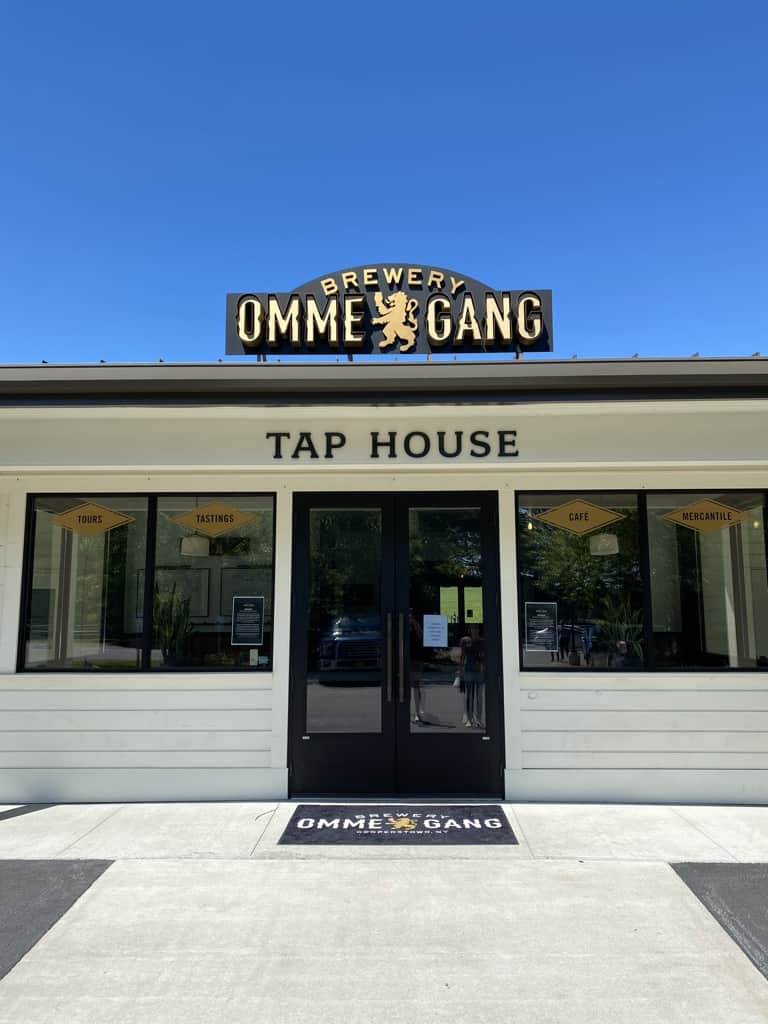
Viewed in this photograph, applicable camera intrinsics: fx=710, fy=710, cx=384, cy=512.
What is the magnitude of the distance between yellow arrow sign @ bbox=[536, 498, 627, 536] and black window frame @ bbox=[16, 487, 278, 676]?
8.53 feet

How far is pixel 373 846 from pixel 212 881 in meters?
1.17

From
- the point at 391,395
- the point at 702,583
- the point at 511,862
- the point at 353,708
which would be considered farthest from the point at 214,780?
the point at 702,583

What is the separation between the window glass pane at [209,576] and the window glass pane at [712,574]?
361 cm

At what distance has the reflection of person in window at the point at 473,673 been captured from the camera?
629 centimetres

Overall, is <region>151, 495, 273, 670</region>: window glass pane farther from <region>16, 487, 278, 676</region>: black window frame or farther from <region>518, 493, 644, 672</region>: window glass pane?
<region>518, 493, 644, 672</region>: window glass pane

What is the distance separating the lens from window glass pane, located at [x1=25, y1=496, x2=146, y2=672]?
6.52 m

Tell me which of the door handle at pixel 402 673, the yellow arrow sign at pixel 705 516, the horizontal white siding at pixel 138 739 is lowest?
the horizontal white siding at pixel 138 739

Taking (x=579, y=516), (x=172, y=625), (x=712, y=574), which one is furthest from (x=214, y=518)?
(x=712, y=574)

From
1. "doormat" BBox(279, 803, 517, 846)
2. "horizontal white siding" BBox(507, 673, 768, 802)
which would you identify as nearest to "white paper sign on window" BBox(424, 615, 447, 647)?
"horizontal white siding" BBox(507, 673, 768, 802)

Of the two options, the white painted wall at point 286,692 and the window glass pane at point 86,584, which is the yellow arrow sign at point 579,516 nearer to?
the white painted wall at point 286,692

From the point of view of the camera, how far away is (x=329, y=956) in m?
3.55

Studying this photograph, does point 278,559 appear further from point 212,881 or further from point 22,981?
point 22,981

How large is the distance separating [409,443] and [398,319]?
173 cm

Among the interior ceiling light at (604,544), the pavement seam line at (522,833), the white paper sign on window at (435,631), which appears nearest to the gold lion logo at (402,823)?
the pavement seam line at (522,833)
